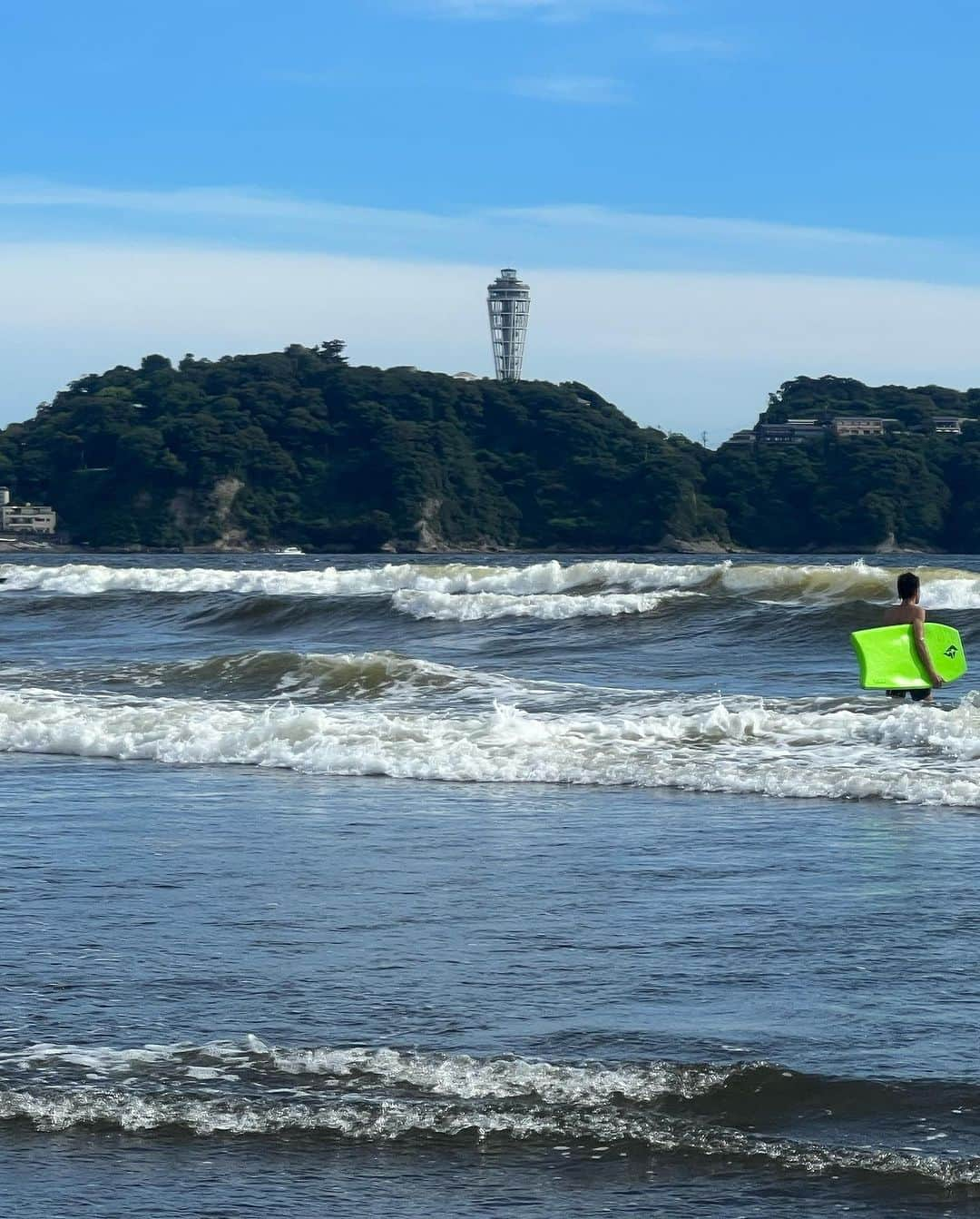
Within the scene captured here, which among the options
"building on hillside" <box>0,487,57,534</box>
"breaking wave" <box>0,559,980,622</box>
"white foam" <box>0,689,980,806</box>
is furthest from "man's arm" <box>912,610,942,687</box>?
"building on hillside" <box>0,487,57,534</box>

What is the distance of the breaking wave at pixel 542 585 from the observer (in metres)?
28.6

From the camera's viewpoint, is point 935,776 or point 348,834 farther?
point 935,776

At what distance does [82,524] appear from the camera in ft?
452

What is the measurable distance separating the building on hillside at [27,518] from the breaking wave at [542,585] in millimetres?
91259

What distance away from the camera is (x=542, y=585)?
34.9 m

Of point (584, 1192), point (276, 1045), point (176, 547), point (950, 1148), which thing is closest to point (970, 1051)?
point (950, 1148)

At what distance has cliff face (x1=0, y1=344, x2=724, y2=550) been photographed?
454ft

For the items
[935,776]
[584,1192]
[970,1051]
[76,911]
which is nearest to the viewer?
[584,1192]

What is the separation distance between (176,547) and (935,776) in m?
127

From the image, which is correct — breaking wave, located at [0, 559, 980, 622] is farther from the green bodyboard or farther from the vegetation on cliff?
the vegetation on cliff

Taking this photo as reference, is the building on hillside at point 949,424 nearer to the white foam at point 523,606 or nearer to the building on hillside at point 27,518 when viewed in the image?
the building on hillside at point 27,518

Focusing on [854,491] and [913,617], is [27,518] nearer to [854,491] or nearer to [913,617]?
[854,491]

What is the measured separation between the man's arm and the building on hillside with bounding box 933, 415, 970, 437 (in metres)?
145

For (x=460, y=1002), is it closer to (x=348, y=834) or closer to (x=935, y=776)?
(x=348, y=834)
